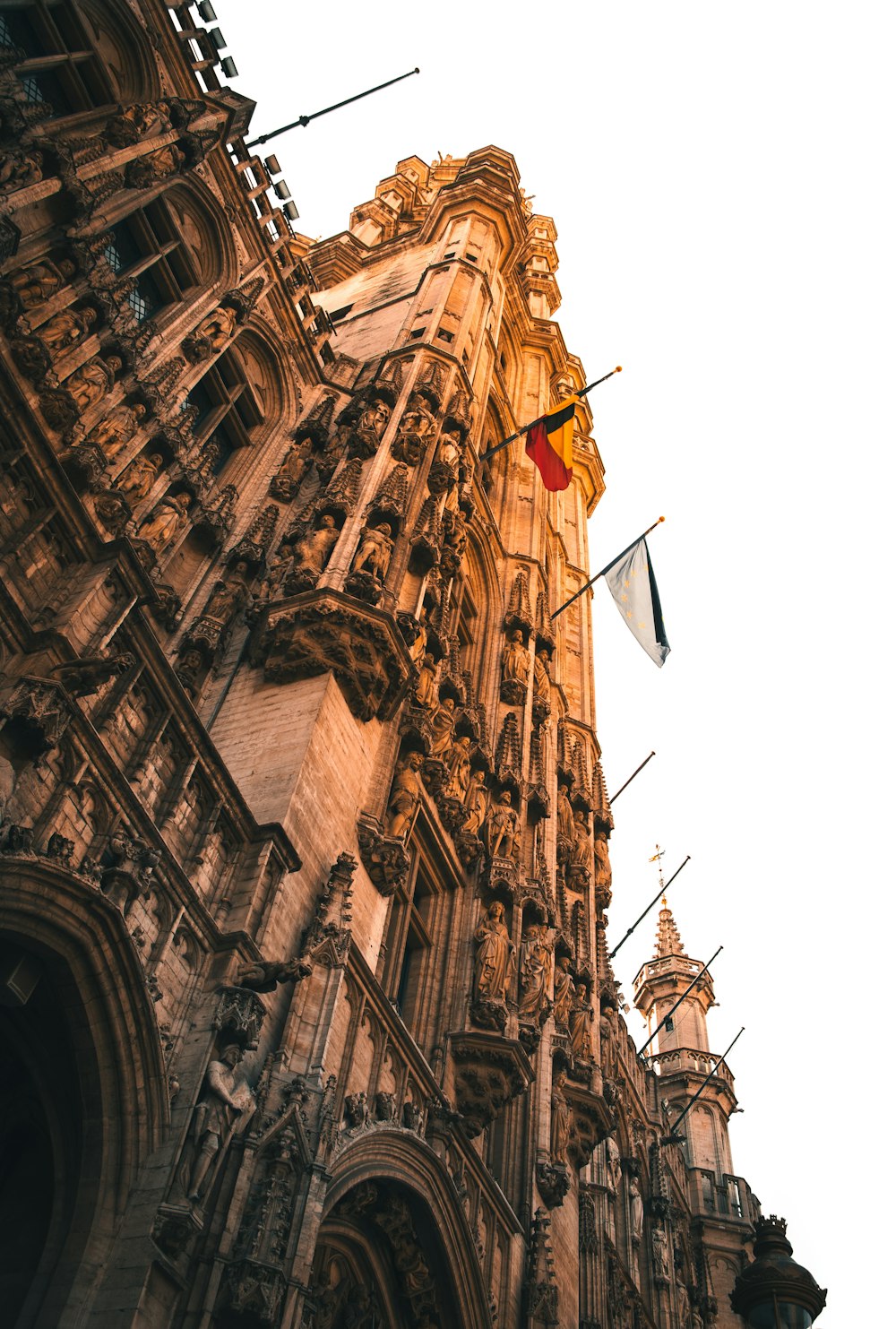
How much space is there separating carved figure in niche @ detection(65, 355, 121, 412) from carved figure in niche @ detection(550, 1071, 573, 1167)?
11.5 meters

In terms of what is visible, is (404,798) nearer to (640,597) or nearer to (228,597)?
(228,597)

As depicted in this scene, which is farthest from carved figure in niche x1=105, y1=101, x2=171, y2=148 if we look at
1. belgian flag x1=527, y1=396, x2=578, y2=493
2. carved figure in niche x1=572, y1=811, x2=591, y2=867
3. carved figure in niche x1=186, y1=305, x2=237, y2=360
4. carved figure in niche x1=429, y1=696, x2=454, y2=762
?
carved figure in niche x1=572, y1=811, x2=591, y2=867

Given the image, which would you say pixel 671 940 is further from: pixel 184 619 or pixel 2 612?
pixel 2 612

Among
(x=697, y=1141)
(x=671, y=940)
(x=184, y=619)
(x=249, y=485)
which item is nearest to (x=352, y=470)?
(x=249, y=485)

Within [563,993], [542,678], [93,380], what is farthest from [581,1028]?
[93,380]

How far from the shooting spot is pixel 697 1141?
41.7 m

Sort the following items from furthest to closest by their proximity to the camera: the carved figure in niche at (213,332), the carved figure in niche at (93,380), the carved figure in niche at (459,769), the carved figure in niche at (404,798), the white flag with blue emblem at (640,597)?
the white flag with blue emblem at (640,597) < the carved figure in niche at (459,769) < the carved figure in niche at (213,332) < the carved figure in niche at (404,798) < the carved figure in niche at (93,380)

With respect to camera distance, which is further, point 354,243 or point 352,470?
point 354,243

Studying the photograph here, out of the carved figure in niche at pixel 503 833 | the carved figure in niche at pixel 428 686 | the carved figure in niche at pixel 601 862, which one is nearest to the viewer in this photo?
the carved figure in niche at pixel 428 686

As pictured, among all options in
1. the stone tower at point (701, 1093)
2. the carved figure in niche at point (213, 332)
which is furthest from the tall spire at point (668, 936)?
the carved figure in niche at point (213, 332)

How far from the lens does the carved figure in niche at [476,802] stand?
18.6m

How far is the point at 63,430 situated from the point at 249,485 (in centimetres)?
684

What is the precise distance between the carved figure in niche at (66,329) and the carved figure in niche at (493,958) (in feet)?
31.4

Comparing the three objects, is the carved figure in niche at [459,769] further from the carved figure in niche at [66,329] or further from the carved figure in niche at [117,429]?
the carved figure in niche at [66,329]
